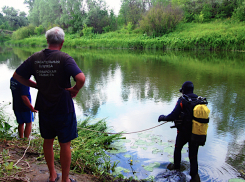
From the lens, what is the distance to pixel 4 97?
745cm

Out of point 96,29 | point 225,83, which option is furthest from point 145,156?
point 96,29

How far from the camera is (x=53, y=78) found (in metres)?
2.30

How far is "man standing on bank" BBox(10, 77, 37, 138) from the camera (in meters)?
3.56

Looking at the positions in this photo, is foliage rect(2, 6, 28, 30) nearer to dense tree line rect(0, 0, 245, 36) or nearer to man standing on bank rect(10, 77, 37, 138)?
dense tree line rect(0, 0, 245, 36)

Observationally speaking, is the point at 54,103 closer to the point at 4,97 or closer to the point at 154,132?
the point at 154,132

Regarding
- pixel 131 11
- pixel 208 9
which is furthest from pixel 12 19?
pixel 208 9

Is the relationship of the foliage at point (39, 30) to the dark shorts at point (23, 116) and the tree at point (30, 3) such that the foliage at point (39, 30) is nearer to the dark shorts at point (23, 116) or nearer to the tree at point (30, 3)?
the tree at point (30, 3)

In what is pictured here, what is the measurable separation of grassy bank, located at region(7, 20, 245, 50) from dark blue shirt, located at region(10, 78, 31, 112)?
80.8 feet

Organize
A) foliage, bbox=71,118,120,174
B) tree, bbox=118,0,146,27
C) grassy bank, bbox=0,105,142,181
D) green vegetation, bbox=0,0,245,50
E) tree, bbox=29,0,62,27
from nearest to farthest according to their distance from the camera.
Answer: grassy bank, bbox=0,105,142,181
foliage, bbox=71,118,120,174
green vegetation, bbox=0,0,245,50
tree, bbox=118,0,146,27
tree, bbox=29,0,62,27

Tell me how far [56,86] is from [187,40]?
1035 inches

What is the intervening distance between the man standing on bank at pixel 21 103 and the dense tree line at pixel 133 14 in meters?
31.4

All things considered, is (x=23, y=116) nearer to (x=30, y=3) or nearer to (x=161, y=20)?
(x=161, y=20)

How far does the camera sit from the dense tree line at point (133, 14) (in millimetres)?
33594

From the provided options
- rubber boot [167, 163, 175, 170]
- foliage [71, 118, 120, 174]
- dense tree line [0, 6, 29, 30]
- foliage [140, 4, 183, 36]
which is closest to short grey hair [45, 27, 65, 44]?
foliage [71, 118, 120, 174]
